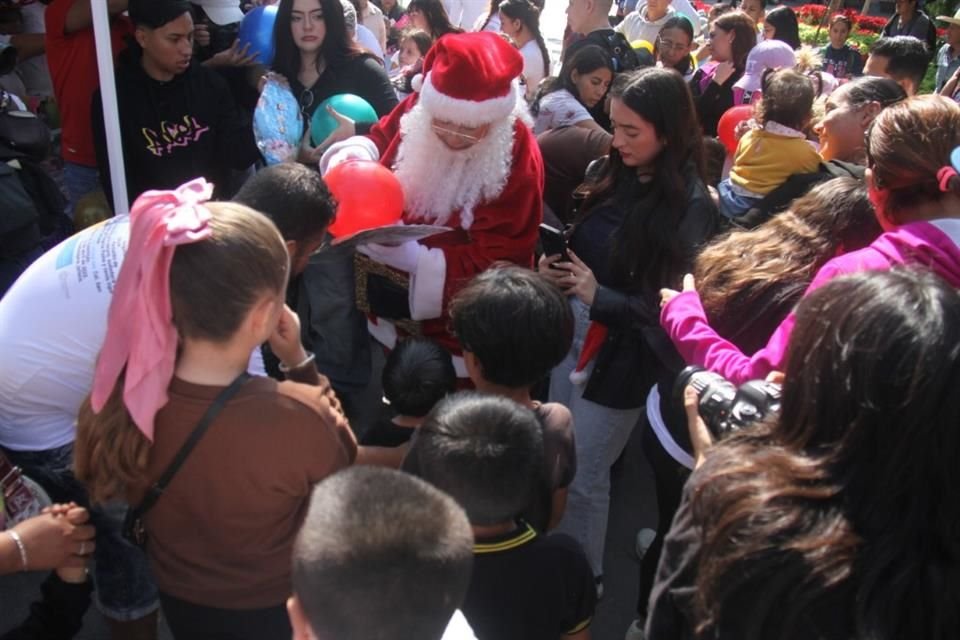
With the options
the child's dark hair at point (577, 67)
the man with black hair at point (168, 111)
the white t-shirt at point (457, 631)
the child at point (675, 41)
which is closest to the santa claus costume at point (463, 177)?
the man with black hair at point (168, 111)

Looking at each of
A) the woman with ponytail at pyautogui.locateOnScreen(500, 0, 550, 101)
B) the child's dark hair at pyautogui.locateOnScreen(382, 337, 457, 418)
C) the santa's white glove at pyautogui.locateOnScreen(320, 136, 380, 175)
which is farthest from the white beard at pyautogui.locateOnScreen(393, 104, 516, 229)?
the woman with ponytail at pyautogui.locateOnScreen(500, 0, 550, 101)

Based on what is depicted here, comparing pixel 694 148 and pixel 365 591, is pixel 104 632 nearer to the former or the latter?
pixel 365 591

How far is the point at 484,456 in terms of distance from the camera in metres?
1.62

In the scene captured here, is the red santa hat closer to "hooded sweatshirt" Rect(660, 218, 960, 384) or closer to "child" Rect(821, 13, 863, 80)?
"hooded sweatshirt" Rect(660, 218, 960, 384)

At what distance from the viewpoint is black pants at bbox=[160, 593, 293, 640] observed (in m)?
1.76

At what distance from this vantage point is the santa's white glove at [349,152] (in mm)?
2907

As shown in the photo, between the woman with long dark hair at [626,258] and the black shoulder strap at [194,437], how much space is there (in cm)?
127

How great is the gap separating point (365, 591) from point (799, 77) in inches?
118

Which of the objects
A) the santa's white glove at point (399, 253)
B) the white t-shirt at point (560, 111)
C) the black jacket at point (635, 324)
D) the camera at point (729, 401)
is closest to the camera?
the camera at point (729, 401)

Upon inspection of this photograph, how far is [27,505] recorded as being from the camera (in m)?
1.94

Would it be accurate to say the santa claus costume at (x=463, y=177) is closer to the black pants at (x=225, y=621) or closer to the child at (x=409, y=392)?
the child at (x=409, y=392)

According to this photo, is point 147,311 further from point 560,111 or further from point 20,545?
point 560,111

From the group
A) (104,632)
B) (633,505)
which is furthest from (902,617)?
(104,632)

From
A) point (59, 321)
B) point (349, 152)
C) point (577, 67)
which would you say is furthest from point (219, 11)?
point (59, 321)
